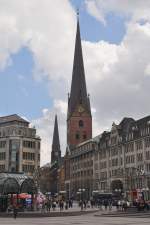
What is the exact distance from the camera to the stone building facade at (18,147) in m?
151

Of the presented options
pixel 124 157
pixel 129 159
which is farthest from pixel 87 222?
pixel 124 157

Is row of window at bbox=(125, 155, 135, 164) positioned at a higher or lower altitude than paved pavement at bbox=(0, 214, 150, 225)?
higher

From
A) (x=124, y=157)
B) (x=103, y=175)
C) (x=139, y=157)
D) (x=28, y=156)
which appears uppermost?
(x=28, y=156)

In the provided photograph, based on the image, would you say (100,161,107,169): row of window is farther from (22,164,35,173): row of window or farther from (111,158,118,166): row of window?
(22,164,35,173): row of window

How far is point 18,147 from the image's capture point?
153 meters

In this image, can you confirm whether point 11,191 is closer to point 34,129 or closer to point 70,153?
point 34,129

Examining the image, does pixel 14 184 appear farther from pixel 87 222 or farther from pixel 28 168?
pixel 28 168

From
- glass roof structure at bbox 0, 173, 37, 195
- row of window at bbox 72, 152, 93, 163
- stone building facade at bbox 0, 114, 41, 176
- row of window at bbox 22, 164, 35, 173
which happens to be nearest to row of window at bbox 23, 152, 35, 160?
stone building facade at bbox 0, 114, 41, 176

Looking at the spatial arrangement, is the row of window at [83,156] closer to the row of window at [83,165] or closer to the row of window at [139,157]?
the row of window at [83,165]

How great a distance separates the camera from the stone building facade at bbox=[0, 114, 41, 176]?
15115cm

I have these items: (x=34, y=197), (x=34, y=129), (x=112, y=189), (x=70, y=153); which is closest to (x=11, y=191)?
(x=34, y=197)

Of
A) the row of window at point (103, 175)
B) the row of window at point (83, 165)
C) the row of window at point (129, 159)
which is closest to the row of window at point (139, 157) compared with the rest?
the row of window at point (129, 159)

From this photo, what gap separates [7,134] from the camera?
158125 millimetres

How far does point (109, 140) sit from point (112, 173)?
12264 mm
